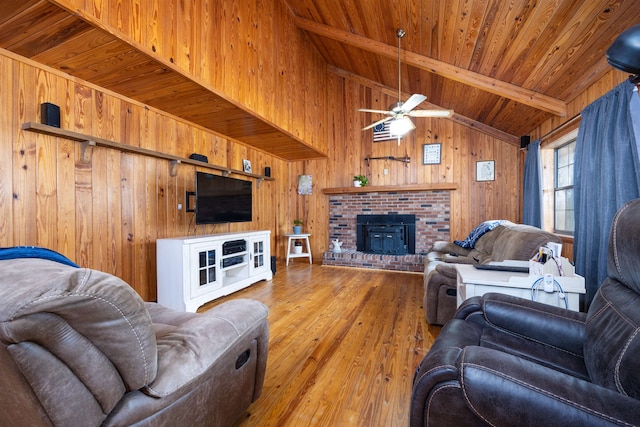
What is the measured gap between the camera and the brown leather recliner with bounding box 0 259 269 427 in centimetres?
62

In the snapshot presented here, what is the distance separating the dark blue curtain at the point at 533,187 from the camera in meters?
3.69

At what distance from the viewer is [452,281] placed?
2.40 metres

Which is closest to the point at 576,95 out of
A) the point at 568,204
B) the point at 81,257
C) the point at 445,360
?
the point at 568,204

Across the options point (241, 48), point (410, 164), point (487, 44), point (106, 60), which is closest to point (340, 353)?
point (106, 60)

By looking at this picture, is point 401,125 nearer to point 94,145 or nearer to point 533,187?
point 533,187

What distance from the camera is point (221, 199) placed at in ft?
11.6

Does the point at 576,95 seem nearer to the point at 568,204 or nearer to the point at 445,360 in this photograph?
the point at 568,204

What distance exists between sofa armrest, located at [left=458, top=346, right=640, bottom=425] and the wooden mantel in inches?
168

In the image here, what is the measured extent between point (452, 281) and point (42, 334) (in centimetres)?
250

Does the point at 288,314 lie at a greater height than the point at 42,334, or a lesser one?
lesser

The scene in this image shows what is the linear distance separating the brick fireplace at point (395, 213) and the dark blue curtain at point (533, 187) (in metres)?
1.12

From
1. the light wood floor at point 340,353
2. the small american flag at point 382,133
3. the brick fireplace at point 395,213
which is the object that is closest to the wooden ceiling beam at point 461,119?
the small american flag at point 382,133

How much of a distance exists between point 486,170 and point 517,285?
3603 mm

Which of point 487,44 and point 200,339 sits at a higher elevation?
point 487,44
